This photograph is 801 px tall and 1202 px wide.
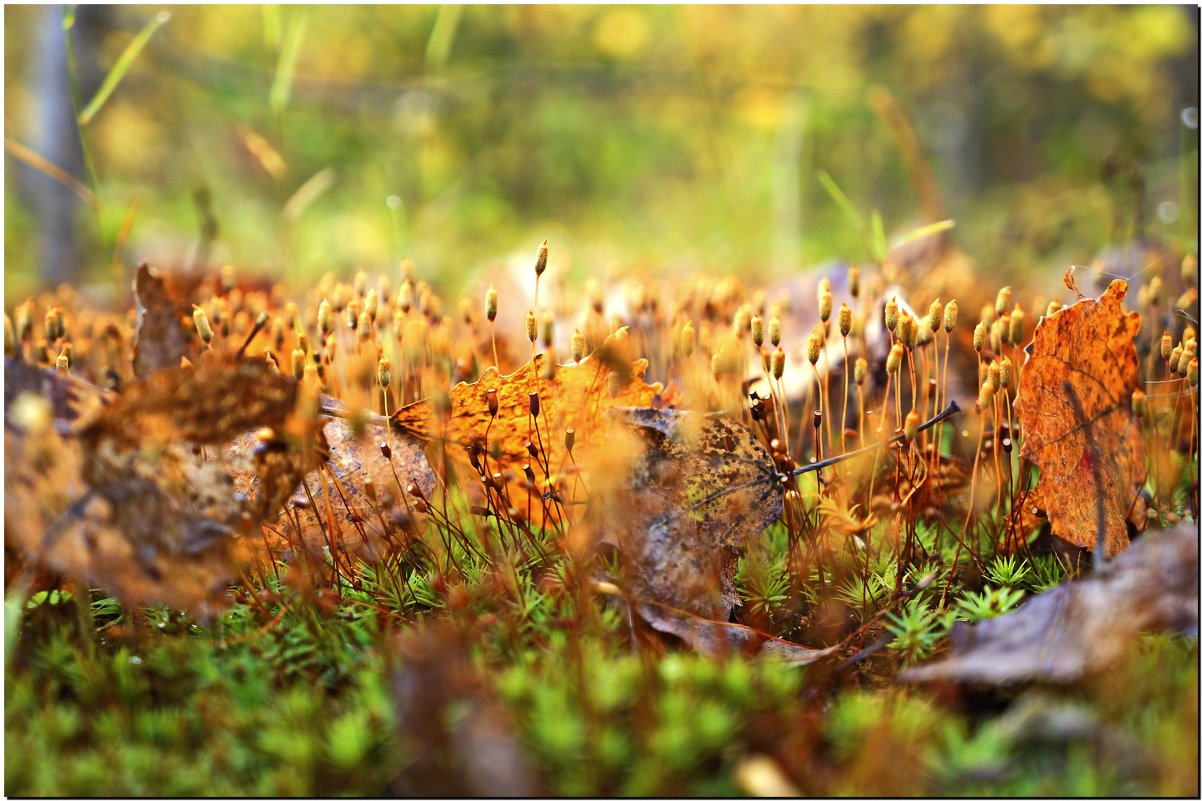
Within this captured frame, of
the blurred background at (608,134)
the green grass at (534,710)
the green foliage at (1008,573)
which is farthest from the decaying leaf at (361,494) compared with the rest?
the blurred background at (608,134)

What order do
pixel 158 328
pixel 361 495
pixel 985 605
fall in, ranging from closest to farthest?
pixel 985 605 → pixel 361 495 → pixel 158 328

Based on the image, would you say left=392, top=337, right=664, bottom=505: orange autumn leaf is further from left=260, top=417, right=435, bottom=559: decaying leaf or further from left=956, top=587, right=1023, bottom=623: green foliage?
left=956, top=587, right=1023, bottom=623: green foliage

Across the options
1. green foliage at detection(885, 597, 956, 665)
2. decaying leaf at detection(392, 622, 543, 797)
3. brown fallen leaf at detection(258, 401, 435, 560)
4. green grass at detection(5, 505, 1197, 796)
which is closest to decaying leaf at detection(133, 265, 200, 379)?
brown fallen leaf at detection(258, 401, 435, 560)

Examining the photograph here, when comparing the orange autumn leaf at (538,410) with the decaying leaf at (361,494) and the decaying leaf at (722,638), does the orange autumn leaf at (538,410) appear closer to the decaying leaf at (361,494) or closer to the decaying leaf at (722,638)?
the decaying leaf at (361,494)

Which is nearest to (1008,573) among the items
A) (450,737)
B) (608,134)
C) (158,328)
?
(450,737)

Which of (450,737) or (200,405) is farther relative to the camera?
(200,405)

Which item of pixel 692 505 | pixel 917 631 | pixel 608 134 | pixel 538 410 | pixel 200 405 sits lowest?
pixel 917 631

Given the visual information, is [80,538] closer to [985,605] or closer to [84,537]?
[84,537]
